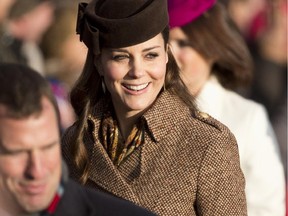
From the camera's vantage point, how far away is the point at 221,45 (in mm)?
7711

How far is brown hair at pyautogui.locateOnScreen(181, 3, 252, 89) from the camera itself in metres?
7.57

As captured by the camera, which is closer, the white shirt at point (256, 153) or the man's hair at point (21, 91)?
the man's hair at point (21, 91)

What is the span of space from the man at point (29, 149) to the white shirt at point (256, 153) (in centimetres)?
266

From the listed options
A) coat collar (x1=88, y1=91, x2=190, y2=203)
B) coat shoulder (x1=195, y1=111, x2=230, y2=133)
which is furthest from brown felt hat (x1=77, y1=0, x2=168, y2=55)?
coat shoulder (x1=195, y1=111, x2=230, y2=133)

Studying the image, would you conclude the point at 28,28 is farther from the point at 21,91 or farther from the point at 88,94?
the point at 21,91

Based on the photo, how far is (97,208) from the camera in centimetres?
461

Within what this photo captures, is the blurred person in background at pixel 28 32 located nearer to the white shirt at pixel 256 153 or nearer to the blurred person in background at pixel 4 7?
the blurred person in background at pixel 4 7

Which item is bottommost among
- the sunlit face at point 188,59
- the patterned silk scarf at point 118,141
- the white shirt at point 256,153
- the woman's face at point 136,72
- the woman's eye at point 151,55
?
the white shirt at point 256,153

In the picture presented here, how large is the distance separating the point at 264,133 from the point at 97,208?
2925 millimetres

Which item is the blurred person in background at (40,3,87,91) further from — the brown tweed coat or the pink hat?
the brown tweed coat

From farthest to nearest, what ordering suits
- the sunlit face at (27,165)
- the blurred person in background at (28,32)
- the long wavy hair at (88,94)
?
the blurred person in background at (28,32), the long wavy hair at (88,94), the sunlit face at (27,165)

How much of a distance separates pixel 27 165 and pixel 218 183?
61.5 inches

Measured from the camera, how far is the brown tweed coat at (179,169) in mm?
5762

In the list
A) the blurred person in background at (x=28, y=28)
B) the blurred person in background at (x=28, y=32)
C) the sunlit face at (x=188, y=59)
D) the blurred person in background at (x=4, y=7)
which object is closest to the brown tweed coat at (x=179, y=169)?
the sunlit face at (x=188, y=59)
